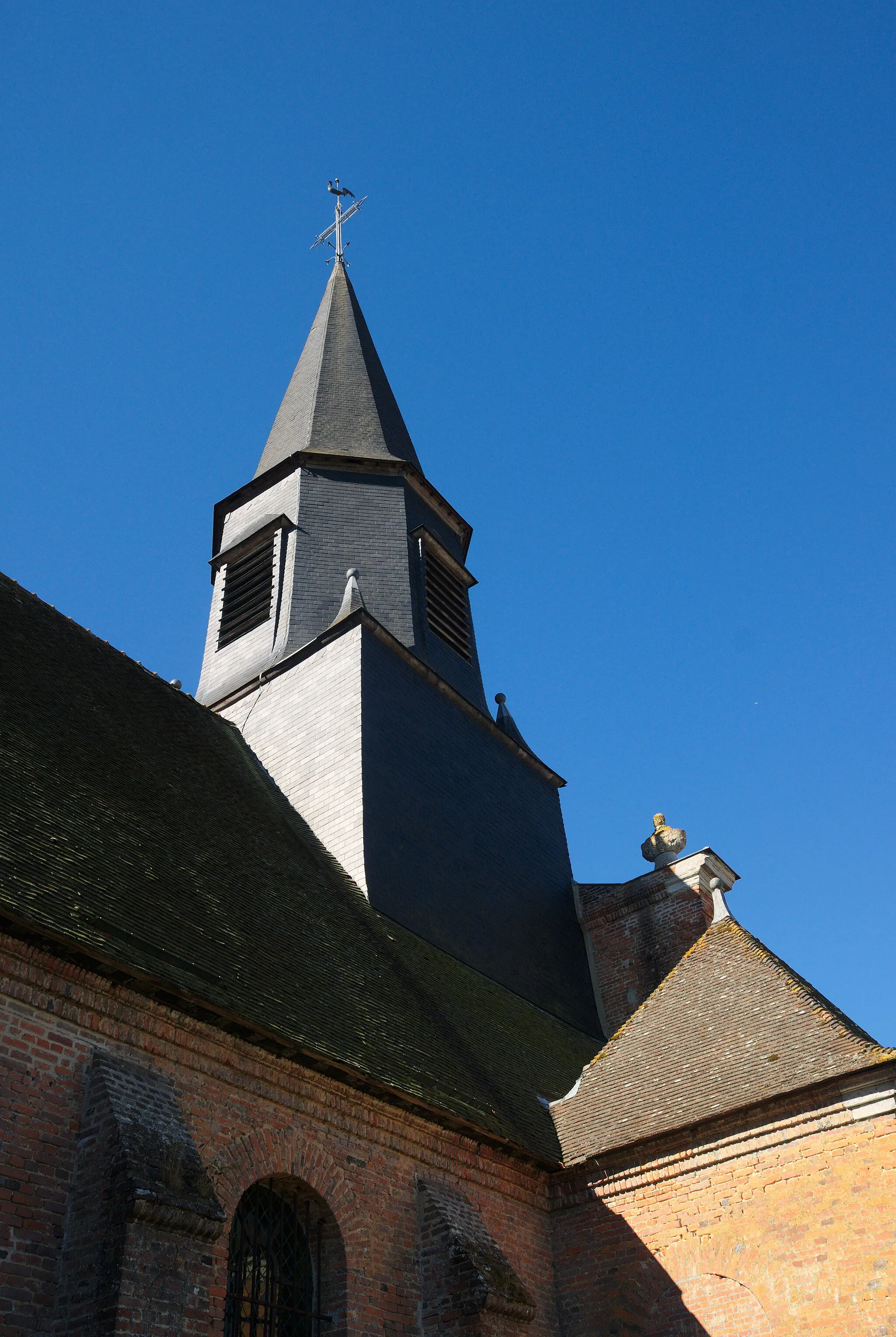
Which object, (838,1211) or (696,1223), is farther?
(696,1223)

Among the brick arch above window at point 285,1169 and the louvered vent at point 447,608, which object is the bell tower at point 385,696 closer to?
A: the louvered vent at point 447,608

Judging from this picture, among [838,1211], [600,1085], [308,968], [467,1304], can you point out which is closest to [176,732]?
[308,968]

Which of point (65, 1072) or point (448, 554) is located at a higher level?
point (448, 554)

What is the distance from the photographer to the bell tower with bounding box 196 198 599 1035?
1448cm

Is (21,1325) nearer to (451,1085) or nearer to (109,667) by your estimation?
(451,1085)

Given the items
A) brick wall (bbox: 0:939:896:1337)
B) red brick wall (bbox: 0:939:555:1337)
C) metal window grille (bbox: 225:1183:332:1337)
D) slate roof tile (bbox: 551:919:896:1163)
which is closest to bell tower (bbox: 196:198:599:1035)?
slate roof tile (bbox: 551:919:896:1163)

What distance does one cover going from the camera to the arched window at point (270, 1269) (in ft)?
26.0

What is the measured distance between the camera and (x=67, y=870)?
330 inches

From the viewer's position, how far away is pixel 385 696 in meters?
15.6

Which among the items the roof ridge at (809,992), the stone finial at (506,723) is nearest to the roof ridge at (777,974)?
the roof ridge at (809,992)

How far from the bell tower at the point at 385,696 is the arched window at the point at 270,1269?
4777 millimetres

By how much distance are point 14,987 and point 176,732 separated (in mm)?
6738

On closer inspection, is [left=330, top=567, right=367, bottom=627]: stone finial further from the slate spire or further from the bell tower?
the slate spire

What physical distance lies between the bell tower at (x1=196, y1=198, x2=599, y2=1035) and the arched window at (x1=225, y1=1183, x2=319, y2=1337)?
478 cm
